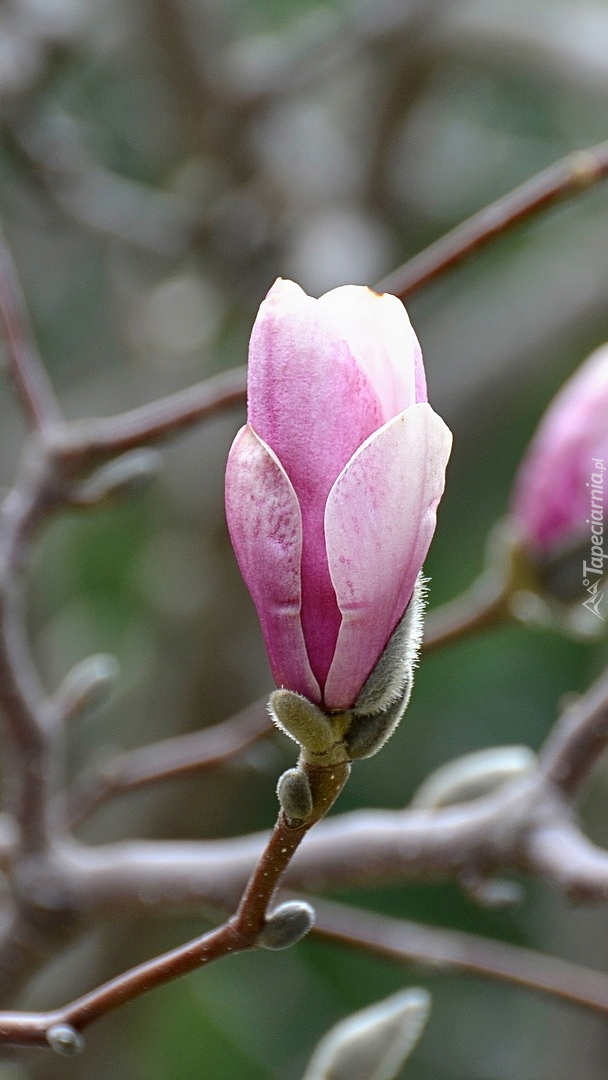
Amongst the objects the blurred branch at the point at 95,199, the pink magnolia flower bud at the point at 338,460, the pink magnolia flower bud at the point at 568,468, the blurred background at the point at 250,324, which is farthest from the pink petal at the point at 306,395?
the blurred branch at the point at 95,199

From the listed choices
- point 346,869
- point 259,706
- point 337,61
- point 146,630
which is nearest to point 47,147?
point 337,61

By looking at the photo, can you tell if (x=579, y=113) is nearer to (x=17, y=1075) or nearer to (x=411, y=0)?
(x=411, y=0)

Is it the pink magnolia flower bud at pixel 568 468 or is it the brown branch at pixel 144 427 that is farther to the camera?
the pink magnolia flower bud at pixel 568 468

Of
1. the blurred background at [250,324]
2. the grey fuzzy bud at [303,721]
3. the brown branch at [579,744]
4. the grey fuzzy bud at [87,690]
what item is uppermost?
the grey fuzzy bud at [303,721]

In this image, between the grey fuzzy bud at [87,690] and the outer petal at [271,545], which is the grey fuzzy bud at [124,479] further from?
the outer petal at [271,545]

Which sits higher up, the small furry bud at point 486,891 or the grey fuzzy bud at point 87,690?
the grey fuzzy bud at point 87,690

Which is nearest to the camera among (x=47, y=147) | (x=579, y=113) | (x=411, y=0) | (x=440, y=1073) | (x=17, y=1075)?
(x=17, y=1075)
